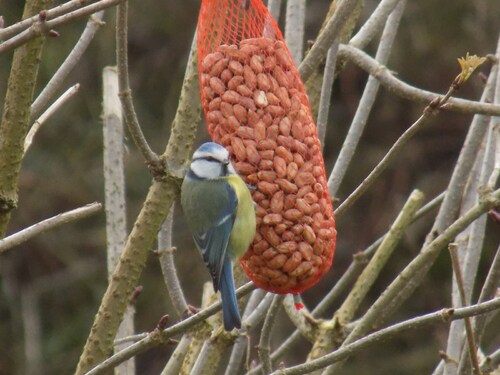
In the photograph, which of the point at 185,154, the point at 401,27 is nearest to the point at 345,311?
the point at 185,154

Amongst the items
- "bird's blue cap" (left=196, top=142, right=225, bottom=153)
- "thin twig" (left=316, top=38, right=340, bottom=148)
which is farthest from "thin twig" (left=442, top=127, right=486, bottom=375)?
"bird's blue cap" (left=196, top=142, right=225, bottom=153)

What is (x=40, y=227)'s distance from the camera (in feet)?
5.62

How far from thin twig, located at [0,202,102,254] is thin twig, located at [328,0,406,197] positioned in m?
0.96

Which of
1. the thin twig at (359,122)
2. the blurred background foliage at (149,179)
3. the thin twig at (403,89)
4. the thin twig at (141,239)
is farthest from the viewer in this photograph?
the blurred background foliage at (149,179)

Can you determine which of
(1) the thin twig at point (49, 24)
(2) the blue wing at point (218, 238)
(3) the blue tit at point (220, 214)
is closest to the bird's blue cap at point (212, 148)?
(3) the blue tit at point (220, 214)

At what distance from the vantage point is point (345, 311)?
2766 mm

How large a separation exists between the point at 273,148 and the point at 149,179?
4.12m

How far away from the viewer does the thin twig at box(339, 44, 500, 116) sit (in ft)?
6.73

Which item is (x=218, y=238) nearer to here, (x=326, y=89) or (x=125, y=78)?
(x=326, y=89)

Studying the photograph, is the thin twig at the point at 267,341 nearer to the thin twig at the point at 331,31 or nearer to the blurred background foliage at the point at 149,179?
the thin twig at the point at 331,31

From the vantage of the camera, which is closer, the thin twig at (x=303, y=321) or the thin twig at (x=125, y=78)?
the thin twig at (x=125, y=78)

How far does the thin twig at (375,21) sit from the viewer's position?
266cm

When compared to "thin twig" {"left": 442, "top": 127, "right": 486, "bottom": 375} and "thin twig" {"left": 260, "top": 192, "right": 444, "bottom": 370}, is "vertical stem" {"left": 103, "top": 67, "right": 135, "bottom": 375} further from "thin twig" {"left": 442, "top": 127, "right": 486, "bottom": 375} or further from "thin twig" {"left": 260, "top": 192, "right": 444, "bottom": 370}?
"thin twig" {"left": 442, "top": 127, "right": 486, "bottom": 375}

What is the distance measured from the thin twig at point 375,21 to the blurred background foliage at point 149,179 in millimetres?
3639
